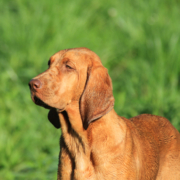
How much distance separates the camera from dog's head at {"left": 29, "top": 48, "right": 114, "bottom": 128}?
10.6 ft

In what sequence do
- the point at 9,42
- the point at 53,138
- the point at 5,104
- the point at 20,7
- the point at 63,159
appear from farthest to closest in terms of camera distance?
the point at 20,7
the point at 9,42
the point at 5,104
the point at 53,138
the point at 63,159

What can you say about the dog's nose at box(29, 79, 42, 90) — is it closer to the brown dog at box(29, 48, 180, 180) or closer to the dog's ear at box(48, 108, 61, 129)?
the brown dog at box(29, 48, 180, 180)

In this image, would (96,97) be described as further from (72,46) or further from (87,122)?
(72,46)

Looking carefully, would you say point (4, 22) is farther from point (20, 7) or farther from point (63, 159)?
point (63, 159)

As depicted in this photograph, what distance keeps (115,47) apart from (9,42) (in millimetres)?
2416

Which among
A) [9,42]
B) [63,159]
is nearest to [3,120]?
[9,42]

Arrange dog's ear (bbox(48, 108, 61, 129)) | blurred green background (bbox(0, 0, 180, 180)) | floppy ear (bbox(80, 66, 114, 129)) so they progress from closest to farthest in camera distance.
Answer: floppy ear (bbox(80, 66, 114, 129)), dog's ear (bbox(48, 108, 61, 129)), blurred green background (bbox(0, 0, 180, 180))

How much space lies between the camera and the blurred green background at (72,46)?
5.66 meters

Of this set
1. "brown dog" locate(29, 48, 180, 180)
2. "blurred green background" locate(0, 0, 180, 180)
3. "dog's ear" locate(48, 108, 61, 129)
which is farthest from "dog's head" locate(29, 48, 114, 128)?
"blurred green background" locate(0, 0, 180, 180)

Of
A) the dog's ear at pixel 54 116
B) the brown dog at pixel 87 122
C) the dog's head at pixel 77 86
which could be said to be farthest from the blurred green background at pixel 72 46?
the dog's head at pixel 77 86

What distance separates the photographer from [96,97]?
10.6 feet

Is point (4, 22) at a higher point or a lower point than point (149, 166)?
higher

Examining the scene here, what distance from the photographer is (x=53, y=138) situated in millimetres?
5969

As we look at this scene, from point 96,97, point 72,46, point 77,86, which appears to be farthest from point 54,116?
point 72,46
